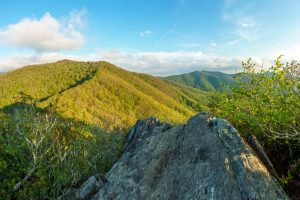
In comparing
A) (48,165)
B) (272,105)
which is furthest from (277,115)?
(48,165)

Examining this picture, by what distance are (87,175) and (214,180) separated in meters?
12.6

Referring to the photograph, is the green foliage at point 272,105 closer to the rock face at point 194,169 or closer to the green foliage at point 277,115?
the green foliage at point 277,115

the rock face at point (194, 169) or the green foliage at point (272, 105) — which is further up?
the green foliage at point (272, 105)

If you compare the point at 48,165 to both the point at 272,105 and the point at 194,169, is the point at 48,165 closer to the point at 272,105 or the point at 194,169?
the point at 194,169

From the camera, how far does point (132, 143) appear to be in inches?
964

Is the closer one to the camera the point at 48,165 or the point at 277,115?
the point at 277,115

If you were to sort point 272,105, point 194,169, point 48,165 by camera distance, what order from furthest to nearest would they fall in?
point 48,165 < point 272,105 < point 194,169

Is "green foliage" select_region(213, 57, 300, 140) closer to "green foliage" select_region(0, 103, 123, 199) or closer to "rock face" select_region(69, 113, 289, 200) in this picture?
"rock face" select_region(69, 113, 289, 200)

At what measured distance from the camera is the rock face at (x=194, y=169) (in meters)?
13.2

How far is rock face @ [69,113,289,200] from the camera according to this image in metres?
13.2

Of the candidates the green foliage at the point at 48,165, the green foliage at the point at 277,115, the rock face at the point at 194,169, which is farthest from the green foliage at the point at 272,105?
the green foliage at the point at 48,165

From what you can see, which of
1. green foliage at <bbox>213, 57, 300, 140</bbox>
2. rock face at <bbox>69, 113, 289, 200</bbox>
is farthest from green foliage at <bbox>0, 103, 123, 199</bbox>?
green foliage at <bbox>213, 57, 300, 140</bbox>

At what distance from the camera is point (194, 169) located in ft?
49.5

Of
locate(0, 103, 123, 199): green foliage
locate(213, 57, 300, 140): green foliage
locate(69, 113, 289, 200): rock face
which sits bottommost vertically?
locate(0, 103, 123, 199): green foliage
